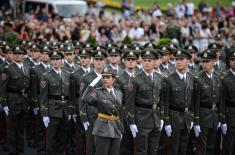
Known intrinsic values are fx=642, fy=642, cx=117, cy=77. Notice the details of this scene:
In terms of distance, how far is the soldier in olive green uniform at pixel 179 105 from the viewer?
11.5m

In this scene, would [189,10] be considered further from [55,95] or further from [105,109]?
[105,109]

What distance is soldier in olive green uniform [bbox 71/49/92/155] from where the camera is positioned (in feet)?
40.2

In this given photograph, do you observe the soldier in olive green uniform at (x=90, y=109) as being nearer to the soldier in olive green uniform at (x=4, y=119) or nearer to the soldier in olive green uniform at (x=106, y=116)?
the soldier in olive green uniform at (x=106, y=116)

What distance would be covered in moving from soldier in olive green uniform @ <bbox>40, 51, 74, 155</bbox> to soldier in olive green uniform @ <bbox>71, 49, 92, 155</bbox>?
0.13m

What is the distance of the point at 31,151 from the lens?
44.2 feet

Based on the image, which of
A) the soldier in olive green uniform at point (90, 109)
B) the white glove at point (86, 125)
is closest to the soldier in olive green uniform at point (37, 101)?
the soldier in olive green uniform at point (90, 109)

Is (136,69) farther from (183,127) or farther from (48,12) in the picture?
(48,12)

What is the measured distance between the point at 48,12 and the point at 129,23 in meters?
6.19

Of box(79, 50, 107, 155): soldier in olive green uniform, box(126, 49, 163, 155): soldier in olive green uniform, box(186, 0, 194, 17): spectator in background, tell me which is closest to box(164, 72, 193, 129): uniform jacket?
box(126, 49, 163, 155): soldier in olive green uniform

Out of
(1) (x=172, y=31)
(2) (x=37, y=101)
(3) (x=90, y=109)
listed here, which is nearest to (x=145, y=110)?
(3) (x=90, y=109)

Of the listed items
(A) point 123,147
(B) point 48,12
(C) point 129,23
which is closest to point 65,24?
(C) point 129,23

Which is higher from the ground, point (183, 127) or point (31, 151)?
point (183, 127)

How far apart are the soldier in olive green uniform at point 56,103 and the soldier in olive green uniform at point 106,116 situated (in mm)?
2059

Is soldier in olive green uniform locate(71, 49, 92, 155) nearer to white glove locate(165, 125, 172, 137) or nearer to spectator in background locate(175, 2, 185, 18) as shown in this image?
white glove locate(165, 125, 172, 137)
